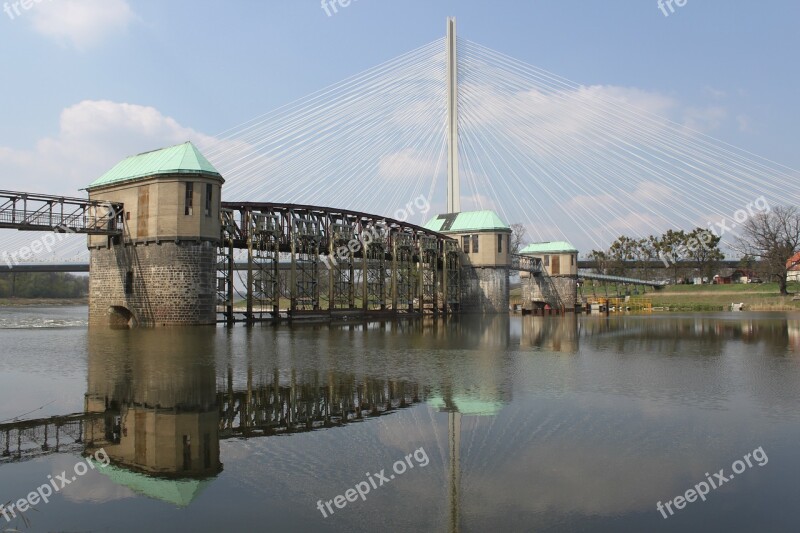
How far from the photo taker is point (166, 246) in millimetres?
43469

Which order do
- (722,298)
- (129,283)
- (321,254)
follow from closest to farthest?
1. (129,283)
2. (321,254)
3. (722,298)

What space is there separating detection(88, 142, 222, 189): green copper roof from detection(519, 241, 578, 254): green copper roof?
71.3 m

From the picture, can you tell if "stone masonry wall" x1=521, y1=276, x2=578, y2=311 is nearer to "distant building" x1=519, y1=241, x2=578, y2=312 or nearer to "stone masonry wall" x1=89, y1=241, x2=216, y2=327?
"distant building" x1=519, y1=241, x2=578, y2=312

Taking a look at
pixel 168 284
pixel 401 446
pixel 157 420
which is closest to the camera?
pixel 401 446

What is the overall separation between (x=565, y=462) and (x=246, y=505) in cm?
490

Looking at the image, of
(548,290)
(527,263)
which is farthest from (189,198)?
(548,290)

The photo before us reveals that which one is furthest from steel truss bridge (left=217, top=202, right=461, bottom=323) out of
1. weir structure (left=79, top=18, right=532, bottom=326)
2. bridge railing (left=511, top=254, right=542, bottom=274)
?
bridge railing (left=511, top=254, right=542, bottom=274)

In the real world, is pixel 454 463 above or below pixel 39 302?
above

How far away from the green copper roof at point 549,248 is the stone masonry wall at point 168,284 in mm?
71373

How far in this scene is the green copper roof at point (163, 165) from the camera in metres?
43.8

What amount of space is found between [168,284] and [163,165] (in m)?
8.50

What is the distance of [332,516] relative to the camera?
7.87 meters

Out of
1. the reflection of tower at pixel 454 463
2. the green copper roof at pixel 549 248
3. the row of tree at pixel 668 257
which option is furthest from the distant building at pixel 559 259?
the reflection of tower at pixel 454 463

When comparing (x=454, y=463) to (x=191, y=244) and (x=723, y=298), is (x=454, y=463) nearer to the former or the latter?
(x=191, y=244)
